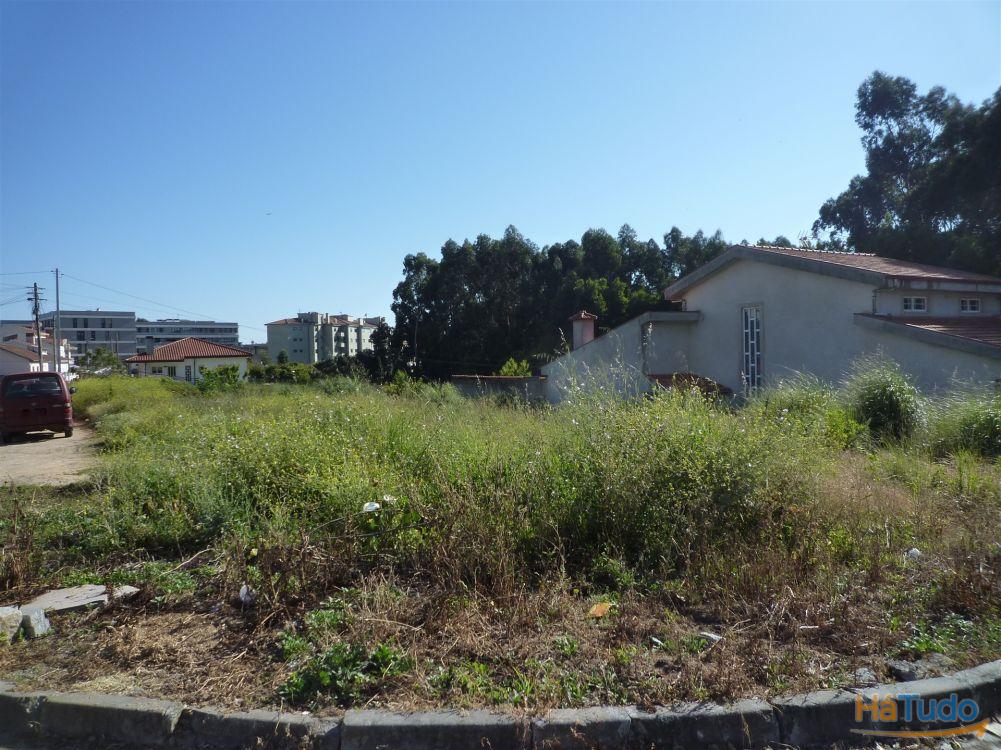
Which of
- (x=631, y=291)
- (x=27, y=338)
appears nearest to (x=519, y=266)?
(x=631, y=291)

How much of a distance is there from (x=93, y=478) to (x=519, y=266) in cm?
3512

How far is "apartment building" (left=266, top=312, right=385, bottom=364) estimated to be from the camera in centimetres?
8938

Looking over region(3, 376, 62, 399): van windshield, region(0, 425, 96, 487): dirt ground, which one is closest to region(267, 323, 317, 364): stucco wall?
region(3, 376, 62, 399): van windshield

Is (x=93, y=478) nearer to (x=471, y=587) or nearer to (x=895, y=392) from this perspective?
(x=471, y=587)

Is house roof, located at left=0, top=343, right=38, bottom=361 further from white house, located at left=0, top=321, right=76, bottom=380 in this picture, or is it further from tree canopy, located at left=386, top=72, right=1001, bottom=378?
tree canopy, located at left=386, top=72, right=1001, bottom=378

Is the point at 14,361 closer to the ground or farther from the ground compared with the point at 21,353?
closer to the ground

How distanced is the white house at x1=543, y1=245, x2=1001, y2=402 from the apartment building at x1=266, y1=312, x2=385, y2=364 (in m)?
71.3

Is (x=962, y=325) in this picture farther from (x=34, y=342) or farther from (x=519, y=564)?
(x=34, y=342)

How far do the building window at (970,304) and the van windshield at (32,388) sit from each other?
73.5 ft

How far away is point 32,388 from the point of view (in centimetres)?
1661

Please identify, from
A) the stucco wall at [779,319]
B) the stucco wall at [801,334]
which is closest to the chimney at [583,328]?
the stucco wall at [779,319]

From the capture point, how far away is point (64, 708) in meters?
3.38

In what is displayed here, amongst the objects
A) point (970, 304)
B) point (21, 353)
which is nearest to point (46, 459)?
point (970, 304)

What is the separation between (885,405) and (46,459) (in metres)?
14.7
